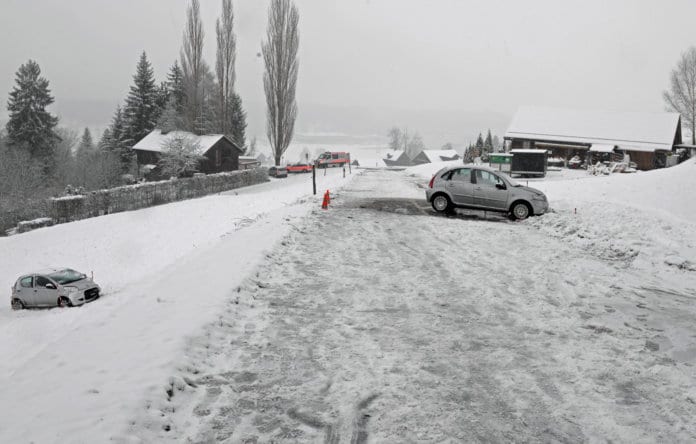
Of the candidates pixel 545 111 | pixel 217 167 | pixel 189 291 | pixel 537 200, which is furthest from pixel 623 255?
pixel 545 111

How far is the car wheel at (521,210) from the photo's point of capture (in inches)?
564

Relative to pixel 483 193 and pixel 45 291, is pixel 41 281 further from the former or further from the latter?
pixel 483 193

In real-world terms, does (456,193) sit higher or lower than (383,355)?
higher

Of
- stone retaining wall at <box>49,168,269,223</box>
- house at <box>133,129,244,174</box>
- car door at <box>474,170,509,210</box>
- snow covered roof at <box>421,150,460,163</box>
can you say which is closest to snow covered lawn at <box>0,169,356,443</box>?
car door at <box>474,170,509,210</box>

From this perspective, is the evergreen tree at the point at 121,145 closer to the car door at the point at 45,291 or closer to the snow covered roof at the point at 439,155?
the car door at the point at 45,291

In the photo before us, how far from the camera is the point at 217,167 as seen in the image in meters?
49.2

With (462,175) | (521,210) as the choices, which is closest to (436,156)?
(462,175)

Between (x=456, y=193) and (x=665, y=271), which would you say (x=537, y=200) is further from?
(x=665, y=271)

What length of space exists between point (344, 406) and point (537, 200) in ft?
39.3

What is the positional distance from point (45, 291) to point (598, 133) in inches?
2034

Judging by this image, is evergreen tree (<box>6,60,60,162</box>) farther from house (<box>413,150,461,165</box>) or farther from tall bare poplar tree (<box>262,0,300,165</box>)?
house (<box>413,150,461,165</box>)

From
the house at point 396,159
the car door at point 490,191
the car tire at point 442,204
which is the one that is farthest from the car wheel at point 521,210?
the house at point 396,159

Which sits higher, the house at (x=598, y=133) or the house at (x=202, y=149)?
the house at (x=598, y=133)

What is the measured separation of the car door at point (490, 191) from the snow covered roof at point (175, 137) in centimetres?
3518
